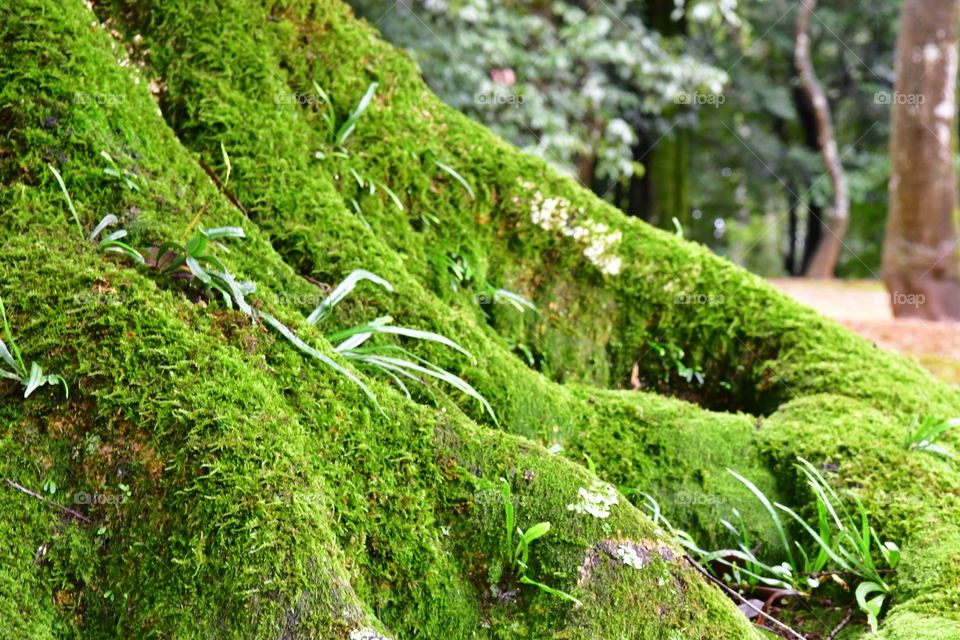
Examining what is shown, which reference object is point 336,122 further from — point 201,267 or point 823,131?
point 823,131

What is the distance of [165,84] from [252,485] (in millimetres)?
1502

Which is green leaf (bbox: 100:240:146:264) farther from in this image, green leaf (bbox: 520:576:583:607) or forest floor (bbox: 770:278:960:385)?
forest floor (bbox: 770:278:960:385)

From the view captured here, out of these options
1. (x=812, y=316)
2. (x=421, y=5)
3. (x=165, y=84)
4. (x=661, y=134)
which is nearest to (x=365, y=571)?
(x=165, y=84)

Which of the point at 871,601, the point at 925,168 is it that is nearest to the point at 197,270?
the point at 871,601

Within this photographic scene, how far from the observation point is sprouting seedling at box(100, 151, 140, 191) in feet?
6.39

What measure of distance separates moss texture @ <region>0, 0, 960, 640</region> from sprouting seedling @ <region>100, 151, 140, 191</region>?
0.06 feet

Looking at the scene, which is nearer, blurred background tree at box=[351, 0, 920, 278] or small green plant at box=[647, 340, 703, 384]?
small green plant at box=[647, 340, 703, 384]

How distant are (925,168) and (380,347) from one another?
888 cm

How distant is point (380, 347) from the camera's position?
6.68ft

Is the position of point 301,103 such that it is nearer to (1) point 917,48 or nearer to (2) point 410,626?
(2) point 410,626

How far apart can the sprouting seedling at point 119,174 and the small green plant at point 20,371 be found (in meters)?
0.48

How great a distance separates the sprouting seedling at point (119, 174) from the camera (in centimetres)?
195

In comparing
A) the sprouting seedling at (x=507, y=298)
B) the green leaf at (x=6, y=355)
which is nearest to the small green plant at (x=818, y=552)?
the sprouting seedling at (x=507, y=298)

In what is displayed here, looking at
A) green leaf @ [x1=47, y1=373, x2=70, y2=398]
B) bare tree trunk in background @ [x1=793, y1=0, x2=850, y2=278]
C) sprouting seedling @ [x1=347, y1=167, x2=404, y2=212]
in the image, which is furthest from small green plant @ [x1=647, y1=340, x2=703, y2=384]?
bare tree trunk in background @ [x1=793, y1=0, x2=850, y2=278]
